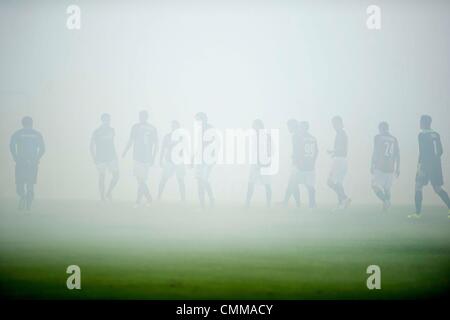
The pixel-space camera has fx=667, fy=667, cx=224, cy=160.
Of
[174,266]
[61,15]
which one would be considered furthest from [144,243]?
[61,15]

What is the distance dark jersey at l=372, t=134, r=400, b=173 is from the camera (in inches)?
215

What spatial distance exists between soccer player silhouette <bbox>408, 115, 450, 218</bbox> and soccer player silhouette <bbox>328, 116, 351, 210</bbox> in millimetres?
576

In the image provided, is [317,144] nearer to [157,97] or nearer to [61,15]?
[157,97]

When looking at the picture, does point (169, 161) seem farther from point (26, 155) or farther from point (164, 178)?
point (26, 155)

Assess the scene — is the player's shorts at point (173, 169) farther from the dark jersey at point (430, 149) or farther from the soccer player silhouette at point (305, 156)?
the dark jersey at point (430, 149)

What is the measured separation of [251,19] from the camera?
5.54 metres

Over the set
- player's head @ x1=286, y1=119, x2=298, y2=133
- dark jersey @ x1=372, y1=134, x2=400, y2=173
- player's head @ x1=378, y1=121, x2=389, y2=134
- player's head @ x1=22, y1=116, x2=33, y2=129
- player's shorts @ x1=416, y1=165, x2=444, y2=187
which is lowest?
player's shorts @ x1=416, y1=165, x2=444, y2=187

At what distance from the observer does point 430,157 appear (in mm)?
5484

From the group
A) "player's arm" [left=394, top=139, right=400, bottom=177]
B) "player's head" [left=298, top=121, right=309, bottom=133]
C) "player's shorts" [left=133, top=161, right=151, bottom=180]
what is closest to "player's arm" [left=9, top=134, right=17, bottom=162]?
"player's shorts" [left=133, top=161, right=151, bottom=180]

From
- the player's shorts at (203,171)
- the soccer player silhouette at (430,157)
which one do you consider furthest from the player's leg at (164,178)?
the soccer player silhouette at (430,157)

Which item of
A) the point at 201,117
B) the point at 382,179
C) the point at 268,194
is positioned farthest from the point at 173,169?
the point at 382,179

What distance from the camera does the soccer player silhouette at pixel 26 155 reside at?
548 cm

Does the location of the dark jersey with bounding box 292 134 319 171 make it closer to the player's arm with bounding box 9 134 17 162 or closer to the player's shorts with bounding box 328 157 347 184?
the player's shorts with bounding box 328 157 347 184

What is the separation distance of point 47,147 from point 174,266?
1.44 m
